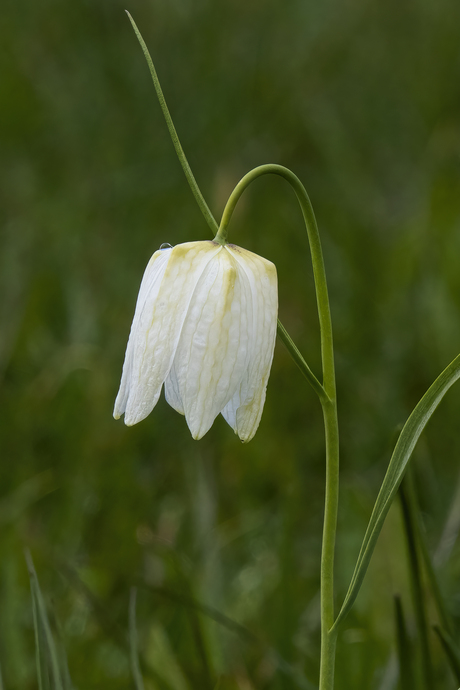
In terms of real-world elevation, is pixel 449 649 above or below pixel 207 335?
below

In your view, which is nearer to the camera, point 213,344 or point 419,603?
point 213,344

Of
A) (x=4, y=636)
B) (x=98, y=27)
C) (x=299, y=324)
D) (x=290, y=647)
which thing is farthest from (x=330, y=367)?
(x=98, y=27)

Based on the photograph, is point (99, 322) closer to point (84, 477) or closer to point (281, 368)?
point (281, 368)

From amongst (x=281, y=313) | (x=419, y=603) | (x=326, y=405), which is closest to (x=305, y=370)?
(x=326, y=405)

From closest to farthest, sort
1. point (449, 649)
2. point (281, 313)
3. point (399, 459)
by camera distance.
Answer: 1. point (399, 459)
2. point (449, 649)
3. point (281, 313)

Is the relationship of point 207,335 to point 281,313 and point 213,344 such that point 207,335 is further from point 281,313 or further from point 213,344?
point 281,313

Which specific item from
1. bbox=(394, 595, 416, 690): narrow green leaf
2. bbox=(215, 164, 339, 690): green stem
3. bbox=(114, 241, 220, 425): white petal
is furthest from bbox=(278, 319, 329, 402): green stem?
bbox=(394, 595, 416, 690): narrow green leaf
